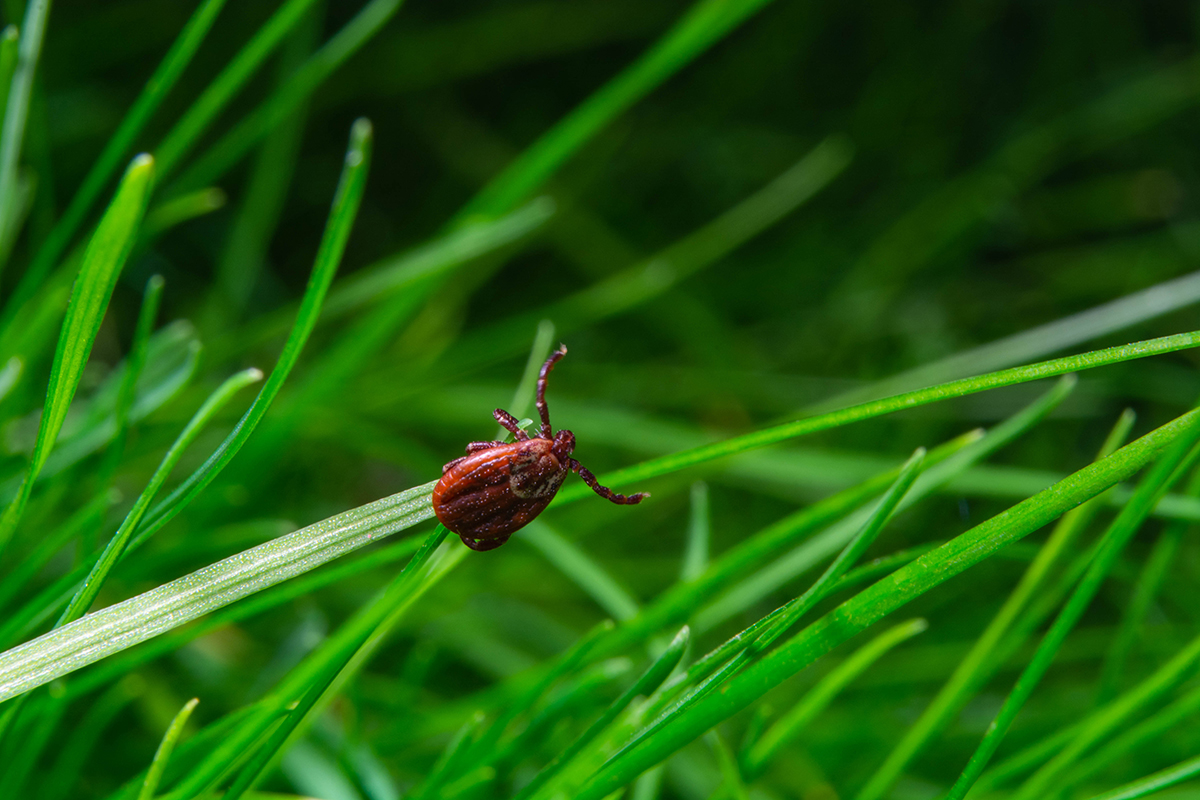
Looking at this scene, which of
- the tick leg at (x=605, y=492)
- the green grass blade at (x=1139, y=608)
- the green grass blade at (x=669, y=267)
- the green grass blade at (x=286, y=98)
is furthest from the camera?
the green grass blade at (x=669, y=267)

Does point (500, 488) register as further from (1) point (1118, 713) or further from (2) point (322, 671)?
(1) point (1118, 713)

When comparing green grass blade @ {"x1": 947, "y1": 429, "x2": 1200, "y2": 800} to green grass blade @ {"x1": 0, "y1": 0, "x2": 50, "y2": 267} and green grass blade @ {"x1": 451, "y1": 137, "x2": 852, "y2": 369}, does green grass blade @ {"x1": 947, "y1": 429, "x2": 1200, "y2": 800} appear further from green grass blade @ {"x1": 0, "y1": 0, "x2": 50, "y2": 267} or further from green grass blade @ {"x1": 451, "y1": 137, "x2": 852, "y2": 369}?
green grass blade @ {"x1": 0, "y1": 0, "x2": 50, "y2": 267}

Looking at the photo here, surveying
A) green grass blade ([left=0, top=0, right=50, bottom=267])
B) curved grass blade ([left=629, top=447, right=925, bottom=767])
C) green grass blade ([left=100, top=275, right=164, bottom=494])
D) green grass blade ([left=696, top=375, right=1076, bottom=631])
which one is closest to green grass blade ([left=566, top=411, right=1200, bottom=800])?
curved grass blade ([left=629, top=447, right=925, bottom=767])

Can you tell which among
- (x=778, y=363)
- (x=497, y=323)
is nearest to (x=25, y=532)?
(x=497, y=323)

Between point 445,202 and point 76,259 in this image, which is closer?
point 76,259

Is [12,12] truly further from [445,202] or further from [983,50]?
[983,50]

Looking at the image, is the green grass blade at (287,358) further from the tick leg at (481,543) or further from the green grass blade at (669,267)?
the green grass blade at (669,267)

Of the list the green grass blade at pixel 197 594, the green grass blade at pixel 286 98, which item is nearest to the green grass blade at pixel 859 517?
the green grass blade at pixel 197 594
